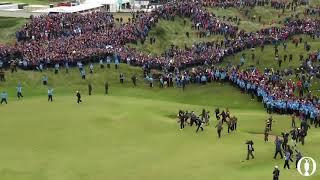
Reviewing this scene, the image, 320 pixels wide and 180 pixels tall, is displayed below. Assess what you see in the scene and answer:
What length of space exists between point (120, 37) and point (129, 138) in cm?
3962

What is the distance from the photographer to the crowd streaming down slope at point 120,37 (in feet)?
275

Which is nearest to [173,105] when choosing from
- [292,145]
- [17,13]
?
[292,145]

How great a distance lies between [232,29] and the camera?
102 metres

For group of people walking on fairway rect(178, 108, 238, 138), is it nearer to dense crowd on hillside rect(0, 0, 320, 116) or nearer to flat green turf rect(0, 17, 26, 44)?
dense crowd on hillside rect(0, 0, 320, 116)

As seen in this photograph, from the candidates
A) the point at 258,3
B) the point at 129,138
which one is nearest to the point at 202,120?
the point at 129,138

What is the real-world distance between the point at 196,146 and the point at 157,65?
3143 centimetres

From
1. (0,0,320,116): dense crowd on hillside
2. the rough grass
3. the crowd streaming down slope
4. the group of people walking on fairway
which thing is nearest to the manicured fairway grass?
the group of people walking on fairway

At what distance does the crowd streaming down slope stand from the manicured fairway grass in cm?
760

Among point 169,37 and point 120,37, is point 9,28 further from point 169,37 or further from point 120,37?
point 169,37

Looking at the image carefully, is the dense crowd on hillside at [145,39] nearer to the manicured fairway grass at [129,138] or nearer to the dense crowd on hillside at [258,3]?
the manicured fairway grass at [129,138]

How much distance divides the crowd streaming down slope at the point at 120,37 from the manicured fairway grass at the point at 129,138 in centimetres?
760

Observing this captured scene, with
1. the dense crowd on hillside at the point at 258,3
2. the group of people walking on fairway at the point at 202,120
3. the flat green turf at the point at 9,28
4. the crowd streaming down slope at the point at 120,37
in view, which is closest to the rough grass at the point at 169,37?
→ the crowd streaming down slope at the point at 120,37

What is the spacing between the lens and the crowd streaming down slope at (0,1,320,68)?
83.7 m

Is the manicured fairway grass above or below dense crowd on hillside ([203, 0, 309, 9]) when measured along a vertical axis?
below
